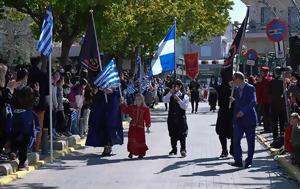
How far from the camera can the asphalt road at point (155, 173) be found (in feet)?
41.3

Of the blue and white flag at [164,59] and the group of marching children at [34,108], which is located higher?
the blue and white flag at [164,59]

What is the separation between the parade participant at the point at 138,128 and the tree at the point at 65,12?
8.15m

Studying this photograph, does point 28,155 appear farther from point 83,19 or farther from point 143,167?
point 83,19

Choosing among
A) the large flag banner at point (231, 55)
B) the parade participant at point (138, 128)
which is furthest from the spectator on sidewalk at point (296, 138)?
the parade participant at point (138, 128)

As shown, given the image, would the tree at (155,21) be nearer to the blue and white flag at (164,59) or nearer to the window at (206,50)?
the blue and white flag at (164,59)

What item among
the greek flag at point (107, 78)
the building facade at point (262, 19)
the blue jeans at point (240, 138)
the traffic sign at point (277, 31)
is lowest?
the blue jeans at point (240, 138)

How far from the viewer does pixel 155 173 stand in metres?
14.1

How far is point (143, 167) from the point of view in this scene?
15.1 m

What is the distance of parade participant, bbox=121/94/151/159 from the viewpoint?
1691 centimetres

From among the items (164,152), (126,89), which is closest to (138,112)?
(164,152)

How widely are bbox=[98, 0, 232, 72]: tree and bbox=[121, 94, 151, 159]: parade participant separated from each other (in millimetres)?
13686

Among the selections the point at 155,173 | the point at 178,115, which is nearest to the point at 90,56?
the point at 178,115

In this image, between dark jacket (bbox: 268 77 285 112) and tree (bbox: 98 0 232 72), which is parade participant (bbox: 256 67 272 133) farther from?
tree (bbox: 98 0 232 72)

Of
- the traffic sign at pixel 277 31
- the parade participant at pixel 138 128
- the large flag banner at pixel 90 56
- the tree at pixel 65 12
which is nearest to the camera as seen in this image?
the parade participant at pixel 138 128
